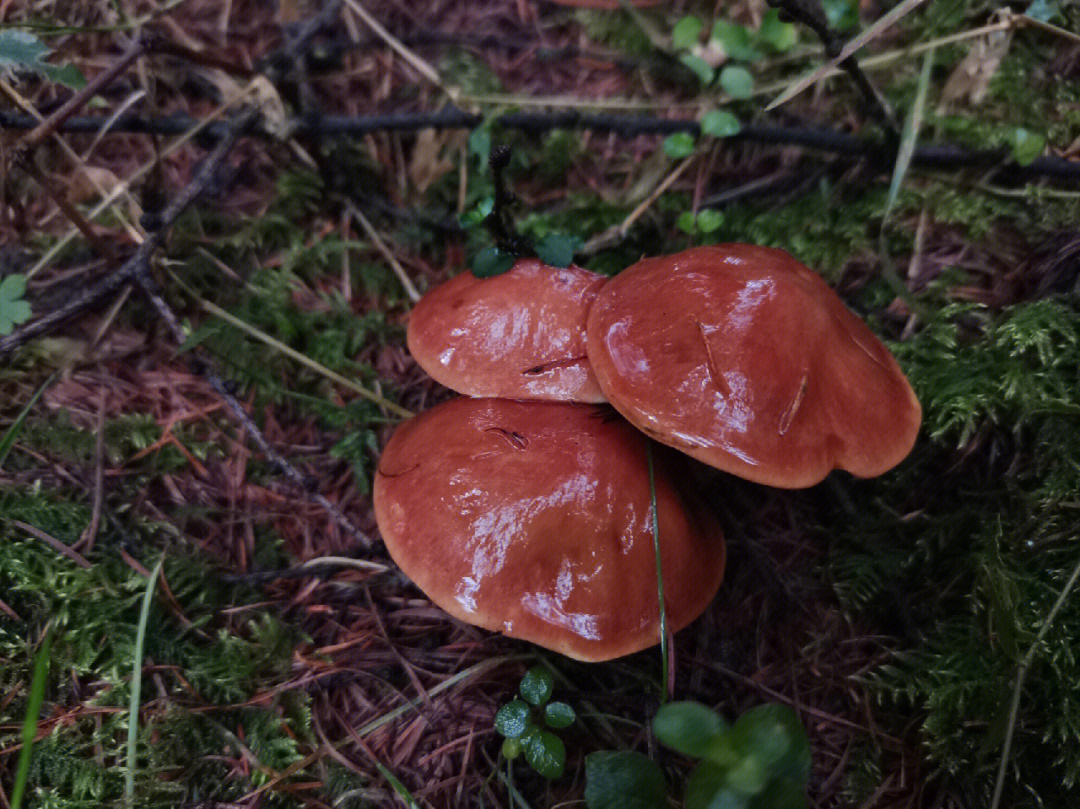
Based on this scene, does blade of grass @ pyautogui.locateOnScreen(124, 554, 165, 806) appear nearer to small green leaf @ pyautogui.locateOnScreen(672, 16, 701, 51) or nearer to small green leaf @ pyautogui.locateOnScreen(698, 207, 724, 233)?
small green leaf @ pyautogui.locateOnScreen(698, 207, 724, 233)

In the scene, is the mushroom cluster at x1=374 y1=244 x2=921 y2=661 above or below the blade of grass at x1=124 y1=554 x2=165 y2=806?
above

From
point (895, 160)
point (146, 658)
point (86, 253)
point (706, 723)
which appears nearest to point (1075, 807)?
point (706, 723)

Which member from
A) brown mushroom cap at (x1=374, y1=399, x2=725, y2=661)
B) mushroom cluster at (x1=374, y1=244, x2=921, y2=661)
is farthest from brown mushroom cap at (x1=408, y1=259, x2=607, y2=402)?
brown mushroom cap at (x1=374, y1=399, x2=725, y2=661)

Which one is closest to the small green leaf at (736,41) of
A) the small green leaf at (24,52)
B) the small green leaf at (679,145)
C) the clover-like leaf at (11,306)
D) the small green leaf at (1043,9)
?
the small green leaf at (679,145)

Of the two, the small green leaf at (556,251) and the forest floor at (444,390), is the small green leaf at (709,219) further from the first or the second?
the small green leaf at (556,251)

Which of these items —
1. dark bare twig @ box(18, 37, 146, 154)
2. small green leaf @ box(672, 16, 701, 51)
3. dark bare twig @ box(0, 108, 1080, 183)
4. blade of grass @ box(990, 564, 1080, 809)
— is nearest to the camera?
blade of grass @ box(990, 564, 1080, 809)

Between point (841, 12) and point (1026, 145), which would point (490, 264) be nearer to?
point (841, 12)

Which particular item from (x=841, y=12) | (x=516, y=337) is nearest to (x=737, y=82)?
(x=841, y=12)

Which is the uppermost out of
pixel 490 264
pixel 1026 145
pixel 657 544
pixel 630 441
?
pixel 1026 145
